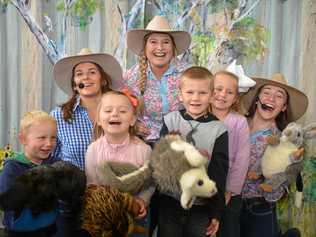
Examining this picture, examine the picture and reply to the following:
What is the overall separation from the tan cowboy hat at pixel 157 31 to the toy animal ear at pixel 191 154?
816mm

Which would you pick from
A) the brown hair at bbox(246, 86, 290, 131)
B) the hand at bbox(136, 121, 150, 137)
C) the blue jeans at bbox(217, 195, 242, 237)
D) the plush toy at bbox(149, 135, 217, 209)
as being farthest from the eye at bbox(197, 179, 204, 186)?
the brown hair at bbox(246, 86, 290, 131)

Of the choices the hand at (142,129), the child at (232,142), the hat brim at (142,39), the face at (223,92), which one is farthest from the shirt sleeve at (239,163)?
the hat brim at (142,39)

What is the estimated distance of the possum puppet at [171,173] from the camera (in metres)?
1.64

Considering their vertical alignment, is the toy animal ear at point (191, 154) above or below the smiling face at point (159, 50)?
below

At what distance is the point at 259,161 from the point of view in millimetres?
2168

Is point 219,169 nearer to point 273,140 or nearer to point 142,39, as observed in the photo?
point 273,140

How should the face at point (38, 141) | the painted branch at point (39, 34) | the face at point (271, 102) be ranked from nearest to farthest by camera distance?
1. the face at point (38, 141)
2. the face at point (271, 102)
3. the painted branch at point (39, 34)

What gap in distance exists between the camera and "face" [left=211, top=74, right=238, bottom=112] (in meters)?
1.99

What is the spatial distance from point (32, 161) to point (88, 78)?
0.54 meters

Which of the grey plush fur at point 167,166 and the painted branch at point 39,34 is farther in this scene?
the painted branch at point 39,34

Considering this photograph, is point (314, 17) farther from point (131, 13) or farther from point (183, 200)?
point (183, 200)

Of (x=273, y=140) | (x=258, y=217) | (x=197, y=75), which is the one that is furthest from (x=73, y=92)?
(x=258, y=217)

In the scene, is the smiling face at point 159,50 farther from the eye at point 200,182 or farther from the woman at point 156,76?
the eye at point 200,182

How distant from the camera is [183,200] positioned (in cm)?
166
